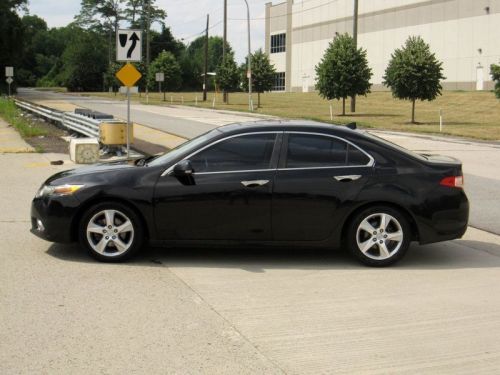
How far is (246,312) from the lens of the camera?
5.52 m

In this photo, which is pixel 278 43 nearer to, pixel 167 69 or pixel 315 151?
pixel 167 69

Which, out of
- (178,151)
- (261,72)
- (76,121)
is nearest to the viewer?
(178,151)

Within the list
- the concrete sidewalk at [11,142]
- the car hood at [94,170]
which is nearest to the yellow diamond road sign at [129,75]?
the concrete sidewalk at [11,142]

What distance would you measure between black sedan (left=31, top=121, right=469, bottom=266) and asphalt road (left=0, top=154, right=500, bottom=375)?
0.30 metres

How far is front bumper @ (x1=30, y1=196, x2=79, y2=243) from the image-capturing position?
6.95 metres

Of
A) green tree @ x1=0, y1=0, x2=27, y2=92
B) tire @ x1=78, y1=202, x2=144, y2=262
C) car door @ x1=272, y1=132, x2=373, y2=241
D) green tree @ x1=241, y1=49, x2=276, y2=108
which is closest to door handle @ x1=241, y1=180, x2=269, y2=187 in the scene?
car door @ x1=272, y1=132, x2=373, y2=241

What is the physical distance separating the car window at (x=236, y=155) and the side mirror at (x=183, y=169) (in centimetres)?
13

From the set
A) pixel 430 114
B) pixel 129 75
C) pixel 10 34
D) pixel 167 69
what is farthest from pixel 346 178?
pixel 10 34

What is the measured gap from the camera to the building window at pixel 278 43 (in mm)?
96250

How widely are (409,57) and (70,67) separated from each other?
82725 mm

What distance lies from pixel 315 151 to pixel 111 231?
2.20m

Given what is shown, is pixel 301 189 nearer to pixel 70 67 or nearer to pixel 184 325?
pixel 184 325

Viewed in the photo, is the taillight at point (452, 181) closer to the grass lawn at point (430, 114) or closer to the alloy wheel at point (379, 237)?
the alloy wheel at point (379, 237)

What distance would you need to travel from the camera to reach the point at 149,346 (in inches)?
185
